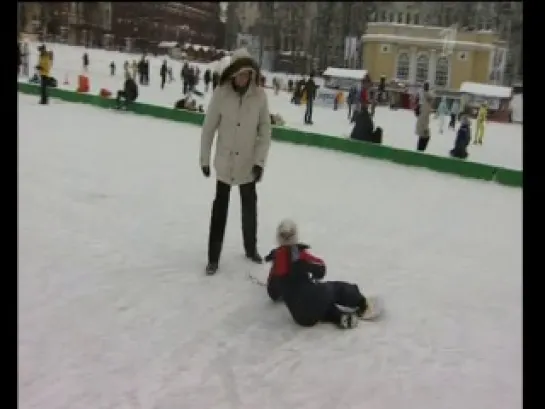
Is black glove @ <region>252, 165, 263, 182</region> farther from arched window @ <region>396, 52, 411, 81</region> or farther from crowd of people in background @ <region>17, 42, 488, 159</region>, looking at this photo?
arched window @ <region>396, 52, 411, 81</region>

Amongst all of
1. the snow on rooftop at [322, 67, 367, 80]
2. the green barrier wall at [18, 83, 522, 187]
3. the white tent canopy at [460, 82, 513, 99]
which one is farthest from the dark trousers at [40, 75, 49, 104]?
the white tent canopy at [460, 82, 513, 99]

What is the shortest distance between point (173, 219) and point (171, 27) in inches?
2198

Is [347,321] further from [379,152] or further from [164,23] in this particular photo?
[164,23]

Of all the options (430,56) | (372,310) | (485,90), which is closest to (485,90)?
(485,90)

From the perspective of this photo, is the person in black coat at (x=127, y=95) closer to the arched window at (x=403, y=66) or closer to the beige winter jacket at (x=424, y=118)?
the beige winter jacket at (x=424, y=118)

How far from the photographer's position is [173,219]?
5.59 meters

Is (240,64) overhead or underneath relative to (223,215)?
A: overhead

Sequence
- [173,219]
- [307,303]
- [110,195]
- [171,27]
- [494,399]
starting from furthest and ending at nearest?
[171,27], [110,195], [173,219], [307,303], [494,399]

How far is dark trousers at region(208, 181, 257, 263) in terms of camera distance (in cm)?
409

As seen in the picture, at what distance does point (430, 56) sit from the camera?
A: 29.4m

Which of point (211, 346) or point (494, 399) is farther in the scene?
point (211, 346)

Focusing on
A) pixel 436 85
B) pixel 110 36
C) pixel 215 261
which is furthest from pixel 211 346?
pixel 110 36

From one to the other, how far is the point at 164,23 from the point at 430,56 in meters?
33.8
